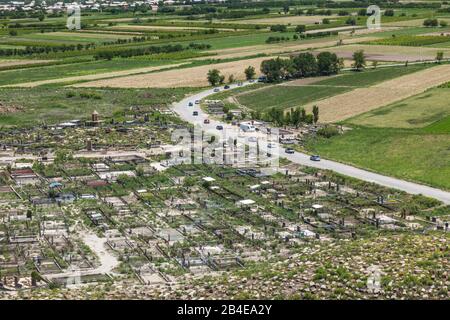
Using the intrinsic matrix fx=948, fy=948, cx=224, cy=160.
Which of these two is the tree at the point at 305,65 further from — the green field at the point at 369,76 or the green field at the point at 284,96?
the green field at the point at 284,96

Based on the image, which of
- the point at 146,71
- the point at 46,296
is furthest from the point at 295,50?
the point at 46,296

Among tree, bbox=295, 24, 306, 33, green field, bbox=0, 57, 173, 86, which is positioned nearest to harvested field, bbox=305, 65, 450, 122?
green field, bbox=0, 57, 173, 86

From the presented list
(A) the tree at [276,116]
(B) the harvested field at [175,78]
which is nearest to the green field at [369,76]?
(B) the harvested field at [175,78]

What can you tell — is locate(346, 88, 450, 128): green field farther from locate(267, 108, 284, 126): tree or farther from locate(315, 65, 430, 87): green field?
locate(315, 65, 430, 87): green field

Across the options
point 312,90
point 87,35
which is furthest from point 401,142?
point 87,35

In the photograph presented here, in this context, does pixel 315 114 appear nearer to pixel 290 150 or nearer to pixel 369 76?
pixel 290 150

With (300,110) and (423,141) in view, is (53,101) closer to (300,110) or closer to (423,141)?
(300,110)
